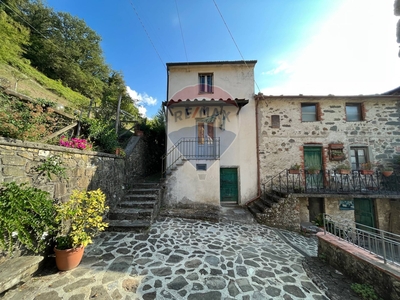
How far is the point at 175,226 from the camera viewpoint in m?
4.98

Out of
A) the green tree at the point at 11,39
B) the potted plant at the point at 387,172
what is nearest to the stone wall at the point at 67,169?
the potted plant at the point at 387,172

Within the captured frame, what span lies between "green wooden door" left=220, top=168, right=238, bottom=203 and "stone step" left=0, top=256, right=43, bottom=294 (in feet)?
21.1

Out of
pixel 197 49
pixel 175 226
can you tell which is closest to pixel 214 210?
pixel 175 226

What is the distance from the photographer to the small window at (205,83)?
27.7 ft

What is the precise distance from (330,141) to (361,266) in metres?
6.61

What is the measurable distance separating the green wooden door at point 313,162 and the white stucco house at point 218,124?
8.15 feet

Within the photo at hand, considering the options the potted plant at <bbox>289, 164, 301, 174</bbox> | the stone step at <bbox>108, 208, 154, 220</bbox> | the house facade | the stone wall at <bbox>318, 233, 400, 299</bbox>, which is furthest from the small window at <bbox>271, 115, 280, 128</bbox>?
the stone step at <bbox>108, 208, 154, 220</bbox>

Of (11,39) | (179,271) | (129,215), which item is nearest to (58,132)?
(129,215)

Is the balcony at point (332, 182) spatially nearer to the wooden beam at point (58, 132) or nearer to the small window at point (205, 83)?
the small window at point (205, 83)

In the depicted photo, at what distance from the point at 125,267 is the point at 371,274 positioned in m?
4.34

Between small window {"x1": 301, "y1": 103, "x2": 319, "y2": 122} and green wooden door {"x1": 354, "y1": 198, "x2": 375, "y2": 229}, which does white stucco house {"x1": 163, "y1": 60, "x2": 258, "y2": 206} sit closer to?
small window {"x1": 301, "y1": 103, "x2": 319, "y2": 122}

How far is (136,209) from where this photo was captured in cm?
522

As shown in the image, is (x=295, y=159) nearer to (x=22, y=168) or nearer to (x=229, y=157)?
(x=229, y=157)

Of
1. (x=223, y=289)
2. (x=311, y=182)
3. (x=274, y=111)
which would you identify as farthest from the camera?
(x=274, y=111)
